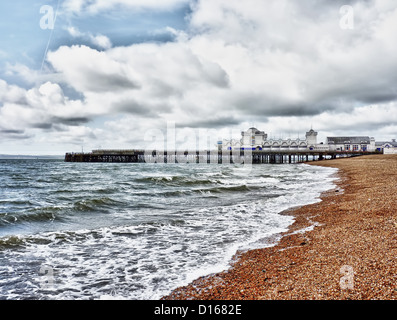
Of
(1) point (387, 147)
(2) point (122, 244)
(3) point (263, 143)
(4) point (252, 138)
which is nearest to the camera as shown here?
(2) point (122, 244)

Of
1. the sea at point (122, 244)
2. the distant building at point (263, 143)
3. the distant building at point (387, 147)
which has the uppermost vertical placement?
the distant building at point (263, 143)

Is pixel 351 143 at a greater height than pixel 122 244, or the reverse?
pixel 351 143

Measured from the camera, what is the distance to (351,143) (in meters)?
98.8

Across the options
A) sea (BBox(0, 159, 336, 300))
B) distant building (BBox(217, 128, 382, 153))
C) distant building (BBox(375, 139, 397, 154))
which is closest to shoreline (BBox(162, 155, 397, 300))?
sea (BBox(0, 159, 336, 300))

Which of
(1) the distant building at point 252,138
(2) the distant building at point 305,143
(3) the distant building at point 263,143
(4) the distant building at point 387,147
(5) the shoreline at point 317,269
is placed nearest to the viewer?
(5) the shoreline at point 317,269

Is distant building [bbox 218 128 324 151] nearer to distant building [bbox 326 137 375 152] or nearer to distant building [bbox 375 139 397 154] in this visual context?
distant building [bbox 326 137 375 152]

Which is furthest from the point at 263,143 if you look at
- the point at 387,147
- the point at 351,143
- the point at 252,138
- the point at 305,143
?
the point at 387,147

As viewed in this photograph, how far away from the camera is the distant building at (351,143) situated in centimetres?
9606

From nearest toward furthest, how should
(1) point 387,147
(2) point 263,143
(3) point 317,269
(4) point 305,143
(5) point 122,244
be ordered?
1. (3) point 317,269
2. (5) point 122,244
3. (1) point 387,147
4. (4) point 305,143
5. (2) point 263,143

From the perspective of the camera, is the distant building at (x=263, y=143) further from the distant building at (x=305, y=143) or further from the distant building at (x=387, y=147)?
the distant building at (x=387, y=147)

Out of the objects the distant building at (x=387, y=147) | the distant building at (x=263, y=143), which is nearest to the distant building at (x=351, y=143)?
the distant building at (x=387, y=147)

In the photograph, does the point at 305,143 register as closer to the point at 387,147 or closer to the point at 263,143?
the point at 263,143
